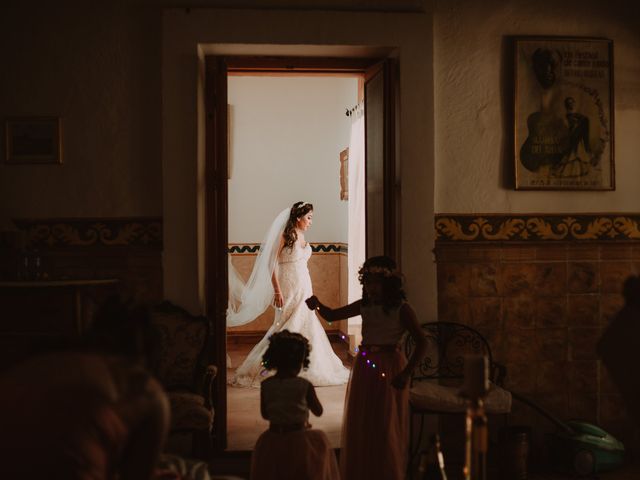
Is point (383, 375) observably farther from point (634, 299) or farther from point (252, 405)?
point (252, 405)

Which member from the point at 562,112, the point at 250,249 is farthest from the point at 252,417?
the point at 250,249

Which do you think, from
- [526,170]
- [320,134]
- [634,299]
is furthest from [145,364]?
[320,134]

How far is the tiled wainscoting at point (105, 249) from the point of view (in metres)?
4.37

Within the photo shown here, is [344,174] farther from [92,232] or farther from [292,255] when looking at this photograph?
A: [92,232]

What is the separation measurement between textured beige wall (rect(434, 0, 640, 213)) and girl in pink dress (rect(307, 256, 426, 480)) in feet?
2.98

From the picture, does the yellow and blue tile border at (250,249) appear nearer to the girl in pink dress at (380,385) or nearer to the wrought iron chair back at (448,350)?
the wrought iron chair back at (448,350)

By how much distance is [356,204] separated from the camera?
7160mm

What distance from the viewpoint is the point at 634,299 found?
2164 mm

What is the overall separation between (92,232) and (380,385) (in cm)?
204

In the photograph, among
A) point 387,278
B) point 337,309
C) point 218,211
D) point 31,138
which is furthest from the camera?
point 218,211

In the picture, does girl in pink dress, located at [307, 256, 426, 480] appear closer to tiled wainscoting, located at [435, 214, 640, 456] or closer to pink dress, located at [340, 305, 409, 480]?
pink dress, located at [340, 305, 409, 480]

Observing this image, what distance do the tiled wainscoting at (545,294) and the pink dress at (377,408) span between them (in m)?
0.79

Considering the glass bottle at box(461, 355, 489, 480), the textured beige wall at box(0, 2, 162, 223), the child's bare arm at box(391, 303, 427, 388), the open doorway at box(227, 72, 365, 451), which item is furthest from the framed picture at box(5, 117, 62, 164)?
the open doorway at box(227, 72, 365, 451)

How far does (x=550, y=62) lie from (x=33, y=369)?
154 inches
